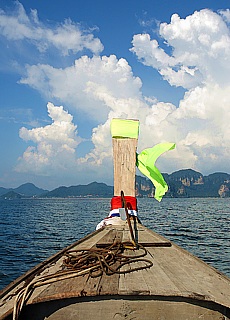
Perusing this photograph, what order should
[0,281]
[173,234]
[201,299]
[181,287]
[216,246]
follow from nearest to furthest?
[201,299]
[181,287]
[0,281]
[216,246]
[173,234]

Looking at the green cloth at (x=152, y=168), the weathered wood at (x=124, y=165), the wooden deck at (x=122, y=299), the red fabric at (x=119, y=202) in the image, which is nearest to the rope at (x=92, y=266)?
the wooden deck at (x=122, y=299)

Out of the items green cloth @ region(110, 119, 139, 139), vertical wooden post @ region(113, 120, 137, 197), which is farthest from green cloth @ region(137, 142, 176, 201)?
green cloth @ region(110, 119, 139, 139)

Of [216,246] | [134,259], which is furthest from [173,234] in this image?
[134,259]

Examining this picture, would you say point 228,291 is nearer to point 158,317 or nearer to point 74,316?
point 158,317

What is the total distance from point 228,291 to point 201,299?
0.46m

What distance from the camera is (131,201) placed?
7664 mm

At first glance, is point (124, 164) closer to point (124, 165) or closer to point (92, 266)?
point (124, 165)

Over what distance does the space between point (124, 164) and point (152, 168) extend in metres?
0.61

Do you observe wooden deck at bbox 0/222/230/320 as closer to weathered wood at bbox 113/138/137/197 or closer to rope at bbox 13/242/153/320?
rope at bbox 13/242/153/320

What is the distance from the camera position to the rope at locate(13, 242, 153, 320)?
10.1 ft

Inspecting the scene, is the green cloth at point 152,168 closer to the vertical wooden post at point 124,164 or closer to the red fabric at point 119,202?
the vertical wooden post at point 124,164

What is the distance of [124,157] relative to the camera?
796cm

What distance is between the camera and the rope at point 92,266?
3074mm

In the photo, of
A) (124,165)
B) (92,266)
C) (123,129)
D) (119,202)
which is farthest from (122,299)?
(123,129)
